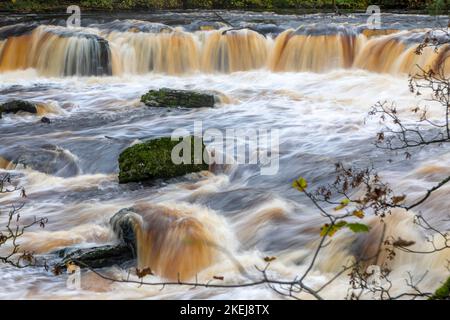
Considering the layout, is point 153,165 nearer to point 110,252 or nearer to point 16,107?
point 110,252

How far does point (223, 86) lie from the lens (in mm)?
14422

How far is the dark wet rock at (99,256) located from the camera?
235 inches

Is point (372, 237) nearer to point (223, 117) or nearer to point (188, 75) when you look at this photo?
point (223, 117)

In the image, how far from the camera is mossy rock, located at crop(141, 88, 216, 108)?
12.2 metres

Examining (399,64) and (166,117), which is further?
(399,64)

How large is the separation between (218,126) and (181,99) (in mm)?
1561

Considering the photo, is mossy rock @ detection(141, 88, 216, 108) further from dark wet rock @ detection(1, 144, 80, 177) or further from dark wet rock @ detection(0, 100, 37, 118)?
dark wet rock @ detection(1, 144, 80, 177)

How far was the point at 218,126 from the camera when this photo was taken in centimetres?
1094

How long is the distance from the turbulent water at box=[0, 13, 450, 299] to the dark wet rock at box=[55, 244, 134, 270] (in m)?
0.12

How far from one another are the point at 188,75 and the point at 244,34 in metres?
1.69

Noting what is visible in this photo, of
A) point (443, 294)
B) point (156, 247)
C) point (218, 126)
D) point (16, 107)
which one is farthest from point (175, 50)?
point (443, 294)

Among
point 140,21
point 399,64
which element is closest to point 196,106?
point 399,64

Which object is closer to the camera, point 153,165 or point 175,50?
point 153,165

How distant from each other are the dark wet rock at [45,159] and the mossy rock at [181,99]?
294 cm
